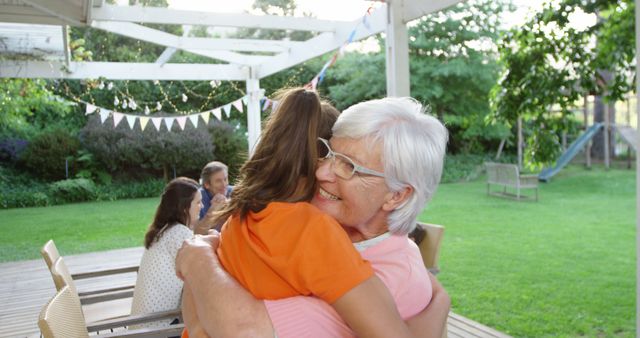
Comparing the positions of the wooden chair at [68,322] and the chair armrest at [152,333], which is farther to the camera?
the chair armrest at [152,333]

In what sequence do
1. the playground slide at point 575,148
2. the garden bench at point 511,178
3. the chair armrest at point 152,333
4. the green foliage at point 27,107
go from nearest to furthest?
the chair armrest at point 152,333, the green foliage at point 27,107, the garden bench at point 511,178, the playground slide at point 575,148

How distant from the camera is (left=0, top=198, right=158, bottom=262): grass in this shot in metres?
8.75

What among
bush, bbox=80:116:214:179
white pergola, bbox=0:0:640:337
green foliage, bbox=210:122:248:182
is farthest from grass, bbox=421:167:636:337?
bush, bbox=80:116:214:179

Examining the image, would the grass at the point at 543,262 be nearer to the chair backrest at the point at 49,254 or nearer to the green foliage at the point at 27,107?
the chair backrest at the point at 49,254

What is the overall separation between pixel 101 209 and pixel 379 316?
13014mm

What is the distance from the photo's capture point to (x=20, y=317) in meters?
4.93

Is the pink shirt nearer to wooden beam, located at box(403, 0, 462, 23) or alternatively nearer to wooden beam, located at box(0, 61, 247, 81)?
wooden beam, located at box(403, 0, 462, 23)

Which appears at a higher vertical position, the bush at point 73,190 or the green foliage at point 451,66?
the green foliage at point 451,66

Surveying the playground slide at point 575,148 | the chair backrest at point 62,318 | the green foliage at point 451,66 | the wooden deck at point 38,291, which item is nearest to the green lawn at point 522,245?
the wooden deck at point 38,291

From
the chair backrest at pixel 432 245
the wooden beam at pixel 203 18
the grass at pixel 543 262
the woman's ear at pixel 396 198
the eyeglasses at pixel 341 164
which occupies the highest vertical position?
the wooden beam at pixel 203 18

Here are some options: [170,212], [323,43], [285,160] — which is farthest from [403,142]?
[323,43]

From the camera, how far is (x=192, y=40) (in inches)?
287

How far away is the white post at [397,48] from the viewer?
3.87m

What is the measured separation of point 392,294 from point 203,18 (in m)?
4.99
